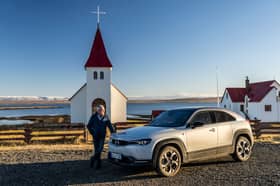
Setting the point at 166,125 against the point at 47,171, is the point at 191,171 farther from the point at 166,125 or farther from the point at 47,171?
the point at 47,171

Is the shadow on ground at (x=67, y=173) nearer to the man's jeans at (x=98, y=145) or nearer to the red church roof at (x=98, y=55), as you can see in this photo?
the man's jeans at (x=98, y=145)

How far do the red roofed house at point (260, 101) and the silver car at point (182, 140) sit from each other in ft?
116

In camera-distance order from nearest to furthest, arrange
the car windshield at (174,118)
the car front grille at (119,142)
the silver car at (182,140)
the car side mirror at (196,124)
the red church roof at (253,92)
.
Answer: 1. the silver car at (182,140)
2. the car front grille at (119,142)
3. the car side mirror at (196,124)
4. the car windshield at (174,118)
5. the red church roof at (253,92)

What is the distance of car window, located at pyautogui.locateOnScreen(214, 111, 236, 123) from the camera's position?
7.38 metres

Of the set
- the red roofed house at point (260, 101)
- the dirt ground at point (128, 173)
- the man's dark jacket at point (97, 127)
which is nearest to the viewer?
the dirt ground at point (128, 173)

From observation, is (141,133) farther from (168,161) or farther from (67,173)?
(67,173)

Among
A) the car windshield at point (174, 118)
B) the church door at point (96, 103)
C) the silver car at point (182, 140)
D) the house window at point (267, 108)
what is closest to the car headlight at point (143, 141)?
the silver car at point (182, 140)

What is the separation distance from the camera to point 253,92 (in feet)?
141

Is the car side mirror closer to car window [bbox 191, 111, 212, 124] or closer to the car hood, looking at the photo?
car window [bbox 191, 111, 212, 124]

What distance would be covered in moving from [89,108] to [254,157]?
16.4 meters

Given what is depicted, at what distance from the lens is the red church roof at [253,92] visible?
3988 centimetres

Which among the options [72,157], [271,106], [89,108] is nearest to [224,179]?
[72,157]

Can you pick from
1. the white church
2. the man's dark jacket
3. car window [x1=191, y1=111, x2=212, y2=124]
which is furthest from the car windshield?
the white church

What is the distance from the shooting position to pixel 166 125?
6918mm
